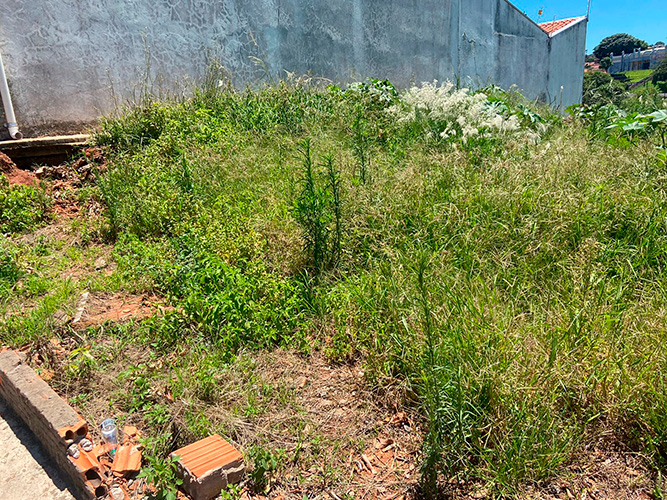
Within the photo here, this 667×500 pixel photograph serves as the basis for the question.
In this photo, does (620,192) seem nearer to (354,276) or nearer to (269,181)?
(354,276)

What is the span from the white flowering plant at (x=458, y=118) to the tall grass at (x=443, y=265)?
63mm

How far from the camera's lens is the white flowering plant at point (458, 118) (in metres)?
5.48

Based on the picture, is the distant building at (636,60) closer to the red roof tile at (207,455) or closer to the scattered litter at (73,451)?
the red roof tile at (207,455)

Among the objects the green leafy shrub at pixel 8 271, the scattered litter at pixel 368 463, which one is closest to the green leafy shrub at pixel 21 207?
the green leafy shrub at pixel 8 271

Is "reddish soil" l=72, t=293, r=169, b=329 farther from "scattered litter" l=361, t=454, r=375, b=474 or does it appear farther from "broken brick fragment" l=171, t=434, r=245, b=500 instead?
"scattered litter" l=361, t=454, r=375, b=474

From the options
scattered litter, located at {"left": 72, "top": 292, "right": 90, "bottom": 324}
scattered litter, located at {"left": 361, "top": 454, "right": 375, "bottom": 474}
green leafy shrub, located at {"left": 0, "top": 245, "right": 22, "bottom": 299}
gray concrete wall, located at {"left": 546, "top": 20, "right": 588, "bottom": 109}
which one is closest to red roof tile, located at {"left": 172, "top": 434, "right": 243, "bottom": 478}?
scattered litter, located at {"left": 361, "top": 454, "right": 375, "bottom": 474}

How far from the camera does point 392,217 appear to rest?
4102mm

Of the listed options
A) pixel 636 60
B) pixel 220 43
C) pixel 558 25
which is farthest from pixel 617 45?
pixel 220 43

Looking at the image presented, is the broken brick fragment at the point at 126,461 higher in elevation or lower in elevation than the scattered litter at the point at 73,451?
lower

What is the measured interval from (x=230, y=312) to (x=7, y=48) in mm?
4695

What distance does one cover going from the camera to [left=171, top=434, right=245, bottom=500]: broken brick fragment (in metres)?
2.15

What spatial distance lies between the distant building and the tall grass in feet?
178

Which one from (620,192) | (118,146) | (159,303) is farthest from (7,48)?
(620,192)

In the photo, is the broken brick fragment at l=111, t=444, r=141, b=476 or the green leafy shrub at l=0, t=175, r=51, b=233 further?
the green leafy shrub at l=0, t=175, r=51, b=233
